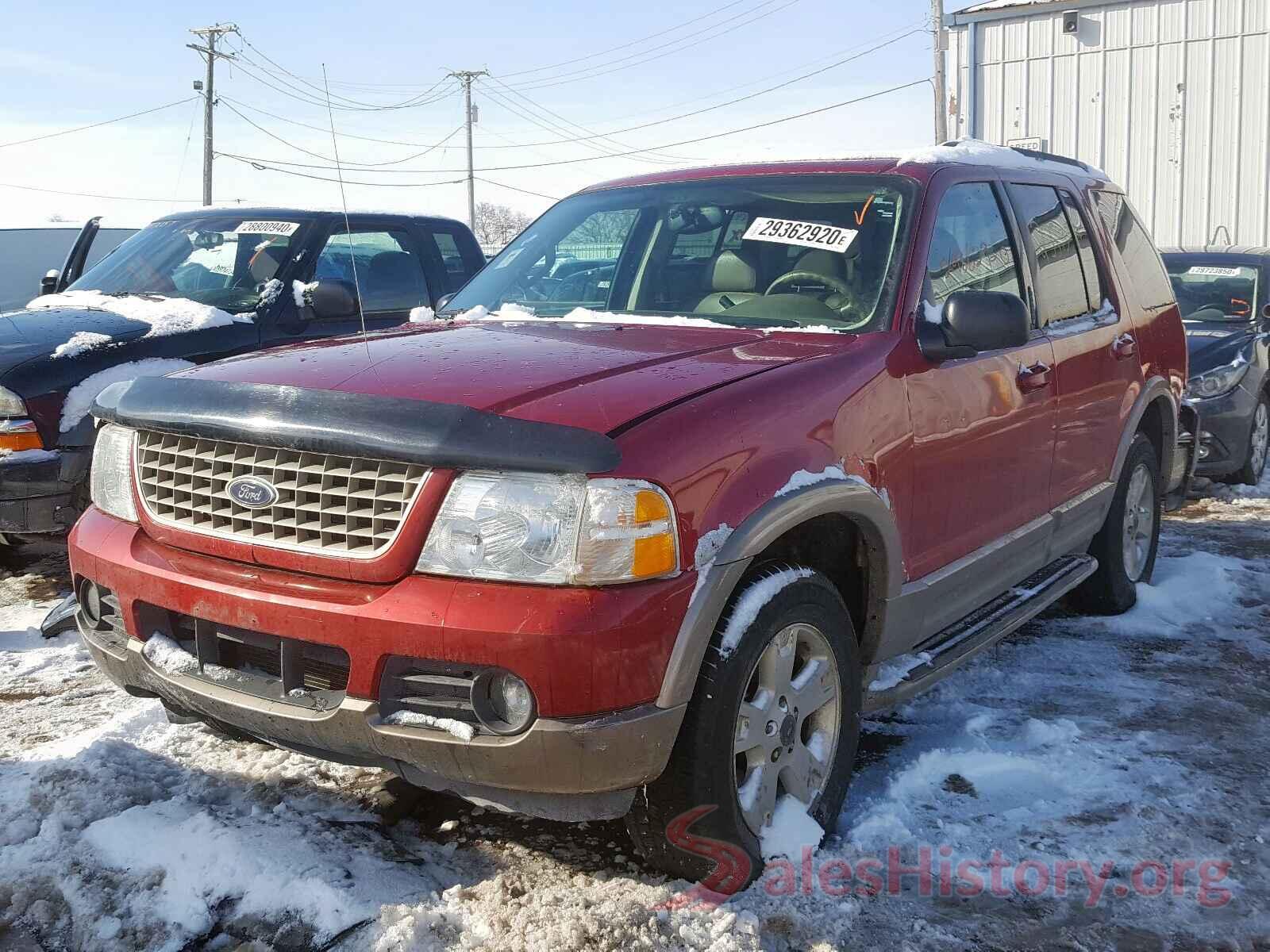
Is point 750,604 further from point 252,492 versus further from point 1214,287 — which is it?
point 1214,287

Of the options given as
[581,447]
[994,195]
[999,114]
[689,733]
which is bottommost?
[689,733]

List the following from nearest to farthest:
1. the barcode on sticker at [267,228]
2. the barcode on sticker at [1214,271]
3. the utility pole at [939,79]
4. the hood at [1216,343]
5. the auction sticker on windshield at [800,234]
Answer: the auction sticker on windshield at [800,234], the barcode on sticker at [267,228], the hood at [1216,343], the barcode on sticker at [1214,271], the utility pole at [939,79]

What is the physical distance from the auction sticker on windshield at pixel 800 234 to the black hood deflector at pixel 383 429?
1.56 metres

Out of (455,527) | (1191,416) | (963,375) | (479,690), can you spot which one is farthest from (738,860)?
(1191,416)

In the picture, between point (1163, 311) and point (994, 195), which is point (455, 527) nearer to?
point (994, 195)

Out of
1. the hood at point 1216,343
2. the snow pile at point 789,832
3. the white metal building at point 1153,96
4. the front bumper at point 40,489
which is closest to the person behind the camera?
the snow pile at point 789,832

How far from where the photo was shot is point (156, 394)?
9.57 ft

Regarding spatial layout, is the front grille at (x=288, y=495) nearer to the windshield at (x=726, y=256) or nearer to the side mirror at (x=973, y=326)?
the windshield at (x=726, y=256)

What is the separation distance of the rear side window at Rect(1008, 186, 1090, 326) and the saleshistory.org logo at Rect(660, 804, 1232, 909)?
2032 millimetres

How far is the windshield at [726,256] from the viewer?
358 centimetres

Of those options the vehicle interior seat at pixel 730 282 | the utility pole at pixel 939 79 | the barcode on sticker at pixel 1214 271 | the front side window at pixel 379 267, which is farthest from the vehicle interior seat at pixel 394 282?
the utility pole at pixel 939 79

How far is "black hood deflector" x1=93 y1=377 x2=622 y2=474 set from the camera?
2395 mm

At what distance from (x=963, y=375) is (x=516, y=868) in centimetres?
194

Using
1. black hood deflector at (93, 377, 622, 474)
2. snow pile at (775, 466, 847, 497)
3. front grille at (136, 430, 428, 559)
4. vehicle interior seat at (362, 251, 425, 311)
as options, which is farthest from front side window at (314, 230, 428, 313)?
snow pile at (775, 466, 847, 497)
